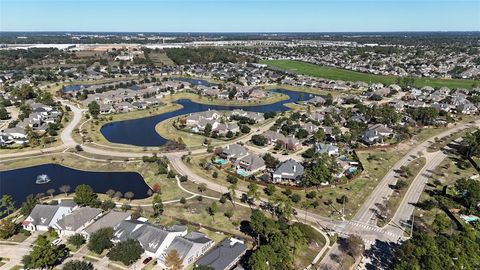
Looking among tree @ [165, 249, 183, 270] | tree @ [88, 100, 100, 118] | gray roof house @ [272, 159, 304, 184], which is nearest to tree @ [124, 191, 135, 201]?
tree @ [165, 249, 183, 270]

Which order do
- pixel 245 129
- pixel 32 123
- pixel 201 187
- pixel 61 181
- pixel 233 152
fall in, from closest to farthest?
pixel 201 187
pixel 61 181
pixel 233 152
pixel 245 129
pixel 32 123

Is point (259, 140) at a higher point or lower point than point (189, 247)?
lower

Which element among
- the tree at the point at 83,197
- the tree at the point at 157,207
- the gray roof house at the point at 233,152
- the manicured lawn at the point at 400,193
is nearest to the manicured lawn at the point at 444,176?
the manicured lawn at the point at 400,193

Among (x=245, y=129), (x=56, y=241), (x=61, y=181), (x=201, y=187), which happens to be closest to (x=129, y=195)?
(x=201, y=187)

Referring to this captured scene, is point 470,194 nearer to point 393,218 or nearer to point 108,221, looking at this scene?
point 393,218

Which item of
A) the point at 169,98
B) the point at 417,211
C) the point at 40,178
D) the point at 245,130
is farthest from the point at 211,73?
the point at 417,211

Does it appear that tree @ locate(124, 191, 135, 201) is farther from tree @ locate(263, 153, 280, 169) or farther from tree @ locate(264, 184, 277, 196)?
tree @ locate(263, 153, 280, 169)
